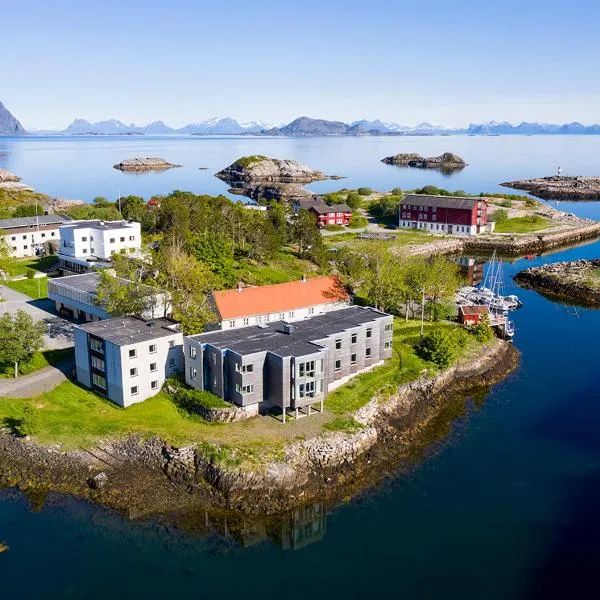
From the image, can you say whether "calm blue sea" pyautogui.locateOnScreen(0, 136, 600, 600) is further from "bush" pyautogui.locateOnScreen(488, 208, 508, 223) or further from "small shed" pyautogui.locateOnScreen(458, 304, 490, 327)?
"bush" pyautogui.locateOnScreen(488, 208, 508, 223)

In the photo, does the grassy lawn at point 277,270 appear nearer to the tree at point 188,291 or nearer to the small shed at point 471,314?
the tree at point 188,291

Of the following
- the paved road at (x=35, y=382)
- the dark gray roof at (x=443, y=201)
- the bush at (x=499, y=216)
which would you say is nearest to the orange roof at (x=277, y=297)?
the paved road at (x=35, y=382)

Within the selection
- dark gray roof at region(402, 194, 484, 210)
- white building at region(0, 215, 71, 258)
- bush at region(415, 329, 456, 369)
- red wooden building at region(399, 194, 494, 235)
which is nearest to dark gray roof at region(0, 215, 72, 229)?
white building at region(0, 215, 71, 258)

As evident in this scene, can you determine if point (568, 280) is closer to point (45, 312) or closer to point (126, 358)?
point (126, 358)

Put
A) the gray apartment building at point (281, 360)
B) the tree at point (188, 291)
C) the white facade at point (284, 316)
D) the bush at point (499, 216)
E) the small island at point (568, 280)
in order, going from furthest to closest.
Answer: the bush at point (499, 216), the small island at point (568, 280), the white facade at point (284, 316), the tree at point (188, 291), the gray apartment building at point (281, 360)

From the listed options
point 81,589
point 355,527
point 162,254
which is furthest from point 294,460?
point 162,254
